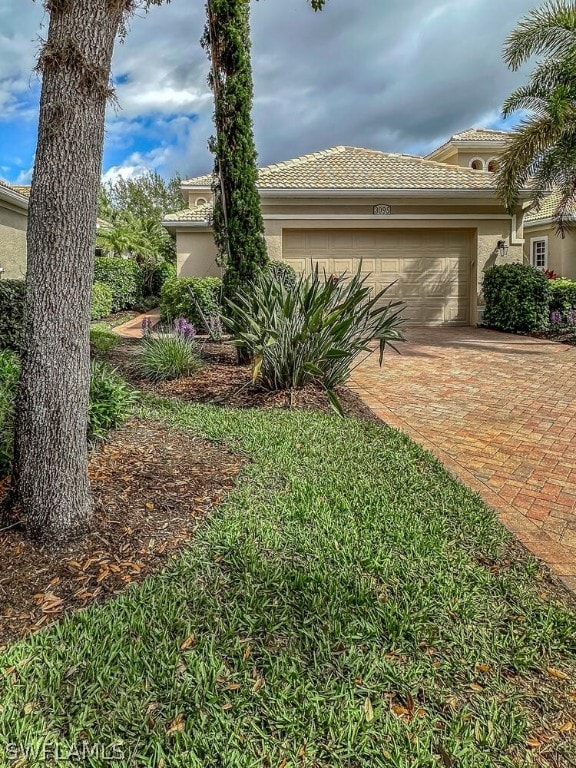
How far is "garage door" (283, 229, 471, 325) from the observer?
45.8 ft

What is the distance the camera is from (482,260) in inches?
563

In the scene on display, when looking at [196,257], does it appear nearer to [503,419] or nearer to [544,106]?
[544,106]

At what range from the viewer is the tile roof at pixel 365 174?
13.7 metres

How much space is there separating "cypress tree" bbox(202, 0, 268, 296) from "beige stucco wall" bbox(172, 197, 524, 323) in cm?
514

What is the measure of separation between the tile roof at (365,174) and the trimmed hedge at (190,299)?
3.17m

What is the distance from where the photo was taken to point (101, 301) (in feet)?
53.7

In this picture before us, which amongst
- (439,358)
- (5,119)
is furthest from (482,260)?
(5,119)

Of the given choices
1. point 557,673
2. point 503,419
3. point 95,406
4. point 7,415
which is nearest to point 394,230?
point 503,419

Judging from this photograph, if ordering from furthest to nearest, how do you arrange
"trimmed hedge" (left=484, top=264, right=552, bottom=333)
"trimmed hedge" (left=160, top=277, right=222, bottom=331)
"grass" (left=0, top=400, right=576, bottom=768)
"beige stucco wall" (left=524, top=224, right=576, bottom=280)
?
"beige stucco wall" (left=524, top=224, right=576, bottom=280)
"trimmed hedge" (left=484, top=264, right=552, bottom=333)
"trimmed hedge" (left=160, top=277, right=222, bottom=331)
"grass" (left=0, top=400, right=576, bottom=768)

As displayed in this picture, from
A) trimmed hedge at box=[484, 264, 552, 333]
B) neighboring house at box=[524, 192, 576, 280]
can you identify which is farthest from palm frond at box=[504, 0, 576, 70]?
neighboring house at box=[524, 192, 576, 280]

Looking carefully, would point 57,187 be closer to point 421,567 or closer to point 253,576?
point 253,576

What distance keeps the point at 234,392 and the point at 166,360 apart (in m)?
1.30

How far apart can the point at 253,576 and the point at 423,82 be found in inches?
864

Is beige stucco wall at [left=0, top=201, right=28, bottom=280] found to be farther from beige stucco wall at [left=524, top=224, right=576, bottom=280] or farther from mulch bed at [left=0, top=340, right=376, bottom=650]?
beige stucco wall at [left=524, top=224, right=576, bottom=280]
